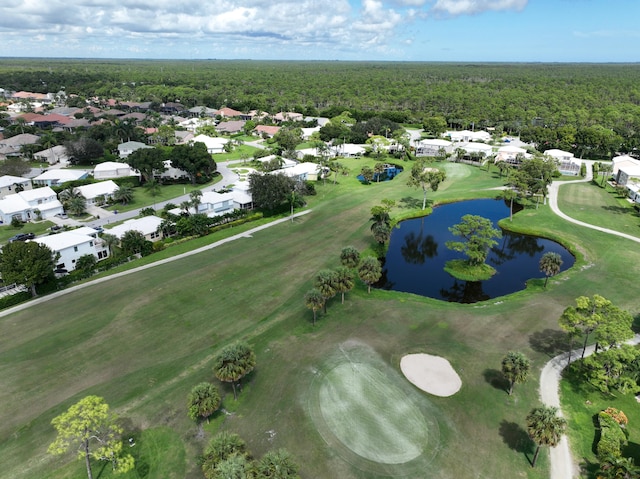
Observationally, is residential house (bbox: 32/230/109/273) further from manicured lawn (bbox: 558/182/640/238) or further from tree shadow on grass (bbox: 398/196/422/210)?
manicured lawn (bbox: 558/182/640/238)

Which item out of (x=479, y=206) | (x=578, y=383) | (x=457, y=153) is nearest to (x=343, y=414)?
(x=578, y=383)

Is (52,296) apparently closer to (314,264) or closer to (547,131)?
(314,264)

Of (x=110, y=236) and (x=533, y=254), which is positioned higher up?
(x=110, y=236)

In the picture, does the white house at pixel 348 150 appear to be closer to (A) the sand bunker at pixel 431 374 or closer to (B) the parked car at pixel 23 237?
(B) the parked car at pixel 23 237

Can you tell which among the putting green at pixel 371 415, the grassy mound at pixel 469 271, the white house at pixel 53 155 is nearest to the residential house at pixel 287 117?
the white house at pixel 53 155

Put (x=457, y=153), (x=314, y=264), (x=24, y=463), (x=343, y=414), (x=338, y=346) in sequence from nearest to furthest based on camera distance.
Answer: (x=24, y=463) → (x=343, y=414) → (x=338, y=346) → (x=314, y=264) → (x=457, y=153)

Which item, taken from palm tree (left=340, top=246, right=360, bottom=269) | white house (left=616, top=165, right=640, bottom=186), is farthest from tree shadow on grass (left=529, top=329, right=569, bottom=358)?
white house (left=616, top=165, right=640, bottom=186)
